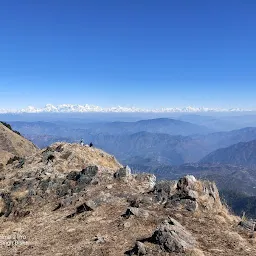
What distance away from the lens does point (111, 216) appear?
24.5 meters

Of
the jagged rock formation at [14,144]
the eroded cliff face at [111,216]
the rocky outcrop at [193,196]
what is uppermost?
the rocky outcrop at [193,196]

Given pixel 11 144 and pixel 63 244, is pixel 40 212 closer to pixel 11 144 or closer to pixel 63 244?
pixel 63 244

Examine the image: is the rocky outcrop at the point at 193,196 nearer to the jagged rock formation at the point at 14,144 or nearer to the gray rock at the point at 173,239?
the gray rock at the point at 173,239

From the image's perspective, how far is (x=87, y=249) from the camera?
63.0 ft

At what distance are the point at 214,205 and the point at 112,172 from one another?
12.3m

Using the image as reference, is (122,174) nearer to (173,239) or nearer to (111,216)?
(111,216)

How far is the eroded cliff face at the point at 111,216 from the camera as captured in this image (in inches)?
740

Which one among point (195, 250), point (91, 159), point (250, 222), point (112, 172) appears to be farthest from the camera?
point (91, 159)

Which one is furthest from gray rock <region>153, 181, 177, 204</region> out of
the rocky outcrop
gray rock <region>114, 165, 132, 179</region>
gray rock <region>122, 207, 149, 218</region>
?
gray rock <region>114, 165, 132, 179</region>

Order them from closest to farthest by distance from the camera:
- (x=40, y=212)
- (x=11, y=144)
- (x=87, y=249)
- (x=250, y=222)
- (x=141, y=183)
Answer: (x=87, y=249), (x=250, y=222), (x=40, y=212), (x=141, y=183), (x=11, y=144)

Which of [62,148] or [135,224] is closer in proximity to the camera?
[135,224]

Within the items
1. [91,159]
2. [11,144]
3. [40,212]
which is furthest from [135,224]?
[11,144]

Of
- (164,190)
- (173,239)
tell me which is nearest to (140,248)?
(173,239)

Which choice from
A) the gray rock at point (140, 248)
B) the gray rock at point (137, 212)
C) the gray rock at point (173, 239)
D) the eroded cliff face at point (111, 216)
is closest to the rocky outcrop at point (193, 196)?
the eroded cliff face at point (111, 216)
